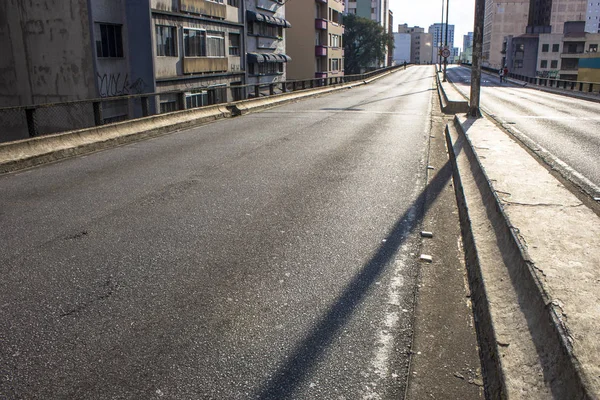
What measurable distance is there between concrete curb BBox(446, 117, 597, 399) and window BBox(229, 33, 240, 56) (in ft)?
131

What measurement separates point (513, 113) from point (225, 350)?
824 inches

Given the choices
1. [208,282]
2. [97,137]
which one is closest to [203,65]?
[97,137]

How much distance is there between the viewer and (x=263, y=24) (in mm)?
53375

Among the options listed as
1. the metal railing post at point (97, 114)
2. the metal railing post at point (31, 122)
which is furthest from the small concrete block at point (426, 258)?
the metal railing post at point (97, 114)

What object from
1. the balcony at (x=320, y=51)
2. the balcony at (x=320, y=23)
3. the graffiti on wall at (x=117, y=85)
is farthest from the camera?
the balcony at (x=320, y=51)

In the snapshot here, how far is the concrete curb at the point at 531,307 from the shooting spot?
2779 mm

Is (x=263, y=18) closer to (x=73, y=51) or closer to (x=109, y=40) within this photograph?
(x=109, y=40)

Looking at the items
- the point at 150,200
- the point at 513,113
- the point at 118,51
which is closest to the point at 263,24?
the point at 118,51

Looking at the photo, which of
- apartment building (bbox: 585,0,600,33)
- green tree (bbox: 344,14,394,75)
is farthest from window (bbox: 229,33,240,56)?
apartment building (bbox: 585,0,600,33)

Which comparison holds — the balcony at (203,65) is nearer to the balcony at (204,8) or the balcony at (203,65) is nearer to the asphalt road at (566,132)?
the balcony at (204,8)

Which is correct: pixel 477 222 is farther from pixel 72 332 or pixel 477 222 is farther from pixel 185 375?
pixel 72 332

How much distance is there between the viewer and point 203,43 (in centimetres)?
3772

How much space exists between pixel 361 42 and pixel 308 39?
29.3m

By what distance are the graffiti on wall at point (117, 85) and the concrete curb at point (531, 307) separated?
2707 centimetres
